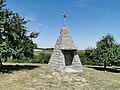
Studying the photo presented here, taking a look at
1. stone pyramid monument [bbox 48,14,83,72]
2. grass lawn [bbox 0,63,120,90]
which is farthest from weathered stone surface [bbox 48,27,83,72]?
grass lawn [bbox 0,63,120,90]

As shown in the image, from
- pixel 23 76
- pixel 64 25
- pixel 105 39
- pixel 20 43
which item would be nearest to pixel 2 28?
pixel 20 43

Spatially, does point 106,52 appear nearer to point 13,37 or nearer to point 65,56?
point 65,56

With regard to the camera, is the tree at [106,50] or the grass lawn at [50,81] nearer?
the grass lawn at [50,81]

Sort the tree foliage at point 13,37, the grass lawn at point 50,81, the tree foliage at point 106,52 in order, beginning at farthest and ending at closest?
1. the tree foliage at point 106,52
2. the tree foliage at point 13,37
3. the grass lawn at point 50,81

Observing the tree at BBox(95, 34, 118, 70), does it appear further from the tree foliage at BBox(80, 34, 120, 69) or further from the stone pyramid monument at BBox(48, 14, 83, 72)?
the stone pyramid monument at BBox(48, 14, 83, 72)

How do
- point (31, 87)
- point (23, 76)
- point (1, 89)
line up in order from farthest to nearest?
1. point (23, 76)
2. point (31, 87)
3. point (1, 89)

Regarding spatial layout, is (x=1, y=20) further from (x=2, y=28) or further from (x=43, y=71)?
(x=43, y=71)

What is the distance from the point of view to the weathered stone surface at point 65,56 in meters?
23.2

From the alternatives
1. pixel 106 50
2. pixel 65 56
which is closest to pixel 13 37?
pixel 65 56

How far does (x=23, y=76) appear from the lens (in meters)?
20.4

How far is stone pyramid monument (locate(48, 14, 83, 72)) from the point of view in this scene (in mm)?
23250

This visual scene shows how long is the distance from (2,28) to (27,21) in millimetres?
3339

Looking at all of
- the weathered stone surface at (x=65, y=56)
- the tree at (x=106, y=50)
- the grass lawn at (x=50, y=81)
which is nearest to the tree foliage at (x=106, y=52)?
the tree at (x=106, y=50)

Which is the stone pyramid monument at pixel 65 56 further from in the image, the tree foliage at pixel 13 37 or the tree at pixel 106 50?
the tree at pixel 106 50
